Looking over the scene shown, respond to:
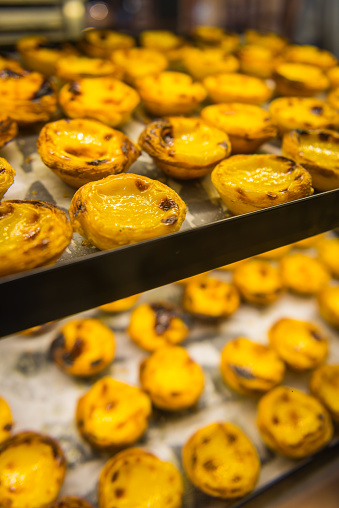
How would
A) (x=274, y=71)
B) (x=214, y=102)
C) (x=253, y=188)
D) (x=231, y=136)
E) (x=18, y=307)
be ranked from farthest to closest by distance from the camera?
(x=274, y=71), (x=214, y=102), (x=231, y=136), (x=253, y=188), (x=18, y=307)

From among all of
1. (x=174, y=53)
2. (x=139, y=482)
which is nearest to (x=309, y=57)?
(x=174, y=53)

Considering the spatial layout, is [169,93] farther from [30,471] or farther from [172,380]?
[30,471]

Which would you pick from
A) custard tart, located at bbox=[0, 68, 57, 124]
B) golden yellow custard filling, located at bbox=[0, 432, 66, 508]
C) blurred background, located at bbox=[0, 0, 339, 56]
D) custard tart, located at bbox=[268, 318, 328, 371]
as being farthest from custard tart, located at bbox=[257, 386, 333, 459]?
blurred background, located at bbox=[0, 0, 339, 56]

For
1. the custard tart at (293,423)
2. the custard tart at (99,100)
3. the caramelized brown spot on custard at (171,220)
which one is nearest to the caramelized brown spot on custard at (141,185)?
the caramelized brown spot on custard at (171,220)

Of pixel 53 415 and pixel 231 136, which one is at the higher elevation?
pixel 231 136

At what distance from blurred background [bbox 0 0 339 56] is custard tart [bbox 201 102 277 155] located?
47.3 inches

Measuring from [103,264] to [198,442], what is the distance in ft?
2.91

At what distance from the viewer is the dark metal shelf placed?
66 cm

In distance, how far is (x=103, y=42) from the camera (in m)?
1.83

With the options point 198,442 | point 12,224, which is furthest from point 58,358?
point 12,224

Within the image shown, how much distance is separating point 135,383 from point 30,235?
920 millimetres

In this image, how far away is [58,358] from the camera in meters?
1.45

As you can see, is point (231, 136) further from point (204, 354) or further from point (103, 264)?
point (204, 354)

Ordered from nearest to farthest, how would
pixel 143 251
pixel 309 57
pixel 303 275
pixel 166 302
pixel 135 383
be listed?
pixel 143 251 < pixel 135 383 < pixel 166 302 < pixel 303 275 < pixel 309 57
